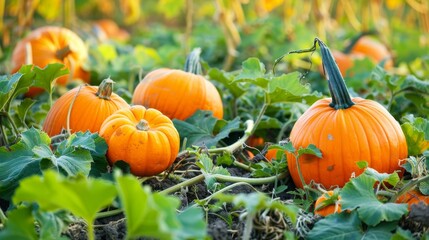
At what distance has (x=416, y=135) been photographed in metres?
2.06

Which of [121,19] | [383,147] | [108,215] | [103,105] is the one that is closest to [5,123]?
[103,105]

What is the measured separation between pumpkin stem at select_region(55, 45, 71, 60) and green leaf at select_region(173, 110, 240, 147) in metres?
1.27

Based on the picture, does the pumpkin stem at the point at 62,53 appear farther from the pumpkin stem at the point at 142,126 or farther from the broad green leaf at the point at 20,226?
the broad green leaf at the point at 20,226

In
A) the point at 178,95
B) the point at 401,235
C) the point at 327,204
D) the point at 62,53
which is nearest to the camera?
the point at 401,235

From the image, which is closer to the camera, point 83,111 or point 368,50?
point 83,111

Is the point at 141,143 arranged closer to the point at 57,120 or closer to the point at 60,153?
the point at 60,153

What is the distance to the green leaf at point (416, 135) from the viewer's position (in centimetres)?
205

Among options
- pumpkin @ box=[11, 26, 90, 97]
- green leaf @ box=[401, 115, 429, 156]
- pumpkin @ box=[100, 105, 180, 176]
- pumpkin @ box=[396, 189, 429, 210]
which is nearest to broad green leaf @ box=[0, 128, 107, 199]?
pumpkin @ box=[100, 105, 180, 176]

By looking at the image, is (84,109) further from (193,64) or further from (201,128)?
(193,64)

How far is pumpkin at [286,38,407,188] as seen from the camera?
1.95 meters

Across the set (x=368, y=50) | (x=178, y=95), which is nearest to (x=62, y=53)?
(x=178, y=95)

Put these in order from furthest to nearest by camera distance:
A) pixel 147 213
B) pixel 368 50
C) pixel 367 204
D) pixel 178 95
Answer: pixel 368 50 < pixel 178 95 < pixel 367 204 < pixel 147 213

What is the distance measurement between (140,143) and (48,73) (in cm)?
52

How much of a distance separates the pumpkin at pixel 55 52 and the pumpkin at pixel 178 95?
1003 millimetres
